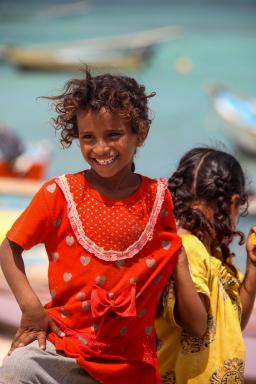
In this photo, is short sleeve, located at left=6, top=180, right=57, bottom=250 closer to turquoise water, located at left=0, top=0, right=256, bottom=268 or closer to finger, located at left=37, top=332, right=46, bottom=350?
finger, located at left=37, top=332, right=46, bottom=350

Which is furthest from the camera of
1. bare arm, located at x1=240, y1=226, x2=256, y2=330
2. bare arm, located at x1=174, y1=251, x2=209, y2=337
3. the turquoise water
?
the turquoise water

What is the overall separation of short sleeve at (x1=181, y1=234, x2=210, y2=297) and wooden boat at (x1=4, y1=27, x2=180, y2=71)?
18.4m

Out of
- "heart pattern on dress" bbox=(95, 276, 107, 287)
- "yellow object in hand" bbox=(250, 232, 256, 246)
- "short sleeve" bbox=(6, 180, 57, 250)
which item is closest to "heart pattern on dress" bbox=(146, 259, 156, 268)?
"heart pattern on dress" bbox=(95, 276, 107, 287)

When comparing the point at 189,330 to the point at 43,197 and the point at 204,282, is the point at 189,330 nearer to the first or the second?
the point at 204,282

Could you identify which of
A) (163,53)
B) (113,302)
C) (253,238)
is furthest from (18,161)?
(163,53)

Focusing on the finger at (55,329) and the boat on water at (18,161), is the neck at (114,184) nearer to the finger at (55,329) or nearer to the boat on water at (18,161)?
the finger at (55,329)

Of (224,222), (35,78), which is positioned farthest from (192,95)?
(224,222)

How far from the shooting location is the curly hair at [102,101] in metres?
1.81

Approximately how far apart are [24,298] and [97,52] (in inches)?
862

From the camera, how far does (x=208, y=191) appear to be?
2.14 m

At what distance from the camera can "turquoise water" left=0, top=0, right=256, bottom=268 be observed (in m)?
19.0

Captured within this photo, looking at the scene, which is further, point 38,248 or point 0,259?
point 38,248

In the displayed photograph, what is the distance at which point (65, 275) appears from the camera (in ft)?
5.93

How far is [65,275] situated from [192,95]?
A: 64.0ft
